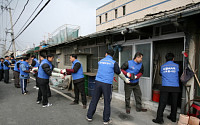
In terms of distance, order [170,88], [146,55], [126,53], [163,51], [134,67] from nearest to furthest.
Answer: [170,88], [134,67], [146,55], [163,51], [126,53]

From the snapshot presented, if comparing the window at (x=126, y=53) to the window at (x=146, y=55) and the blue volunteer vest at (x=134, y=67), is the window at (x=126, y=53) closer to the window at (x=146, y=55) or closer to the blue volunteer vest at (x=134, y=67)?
the window at (x=146, y=55)

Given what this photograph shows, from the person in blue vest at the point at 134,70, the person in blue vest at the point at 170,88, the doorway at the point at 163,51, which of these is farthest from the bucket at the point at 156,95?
the person in blue vest at the point at 170,88

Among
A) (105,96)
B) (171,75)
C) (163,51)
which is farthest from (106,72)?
(163,51)

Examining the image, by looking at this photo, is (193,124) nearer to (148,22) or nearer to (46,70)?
(148,22)

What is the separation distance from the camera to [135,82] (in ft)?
12.8

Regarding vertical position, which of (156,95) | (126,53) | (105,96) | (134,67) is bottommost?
(156,95)

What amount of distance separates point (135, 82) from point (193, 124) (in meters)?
1.74

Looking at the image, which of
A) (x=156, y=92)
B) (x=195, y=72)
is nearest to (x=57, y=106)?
(x=156, y=92)

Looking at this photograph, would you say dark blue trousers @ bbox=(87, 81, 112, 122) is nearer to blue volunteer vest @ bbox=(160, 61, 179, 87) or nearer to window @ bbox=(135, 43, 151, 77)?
blue volunteer vest @ bbox=(160, 61, 179, 87)

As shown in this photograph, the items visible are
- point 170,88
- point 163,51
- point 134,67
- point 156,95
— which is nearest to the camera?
point 170,88

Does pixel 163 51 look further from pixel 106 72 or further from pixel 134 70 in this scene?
pixel 106 72

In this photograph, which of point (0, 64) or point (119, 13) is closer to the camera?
point (0, 64)

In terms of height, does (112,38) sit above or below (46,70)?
above

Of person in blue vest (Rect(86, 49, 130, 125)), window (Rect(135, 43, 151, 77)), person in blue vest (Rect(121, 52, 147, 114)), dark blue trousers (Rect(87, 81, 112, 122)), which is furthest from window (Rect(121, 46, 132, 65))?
dark blue trousers (Rect(87, 81, 112, 122))
